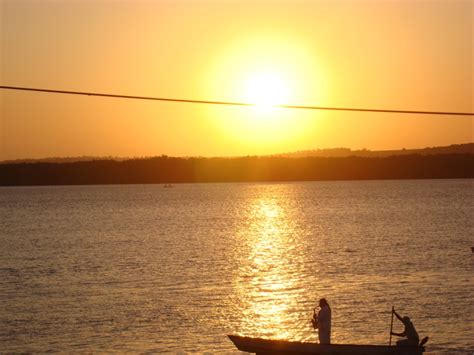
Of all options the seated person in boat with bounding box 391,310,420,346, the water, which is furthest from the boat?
the water

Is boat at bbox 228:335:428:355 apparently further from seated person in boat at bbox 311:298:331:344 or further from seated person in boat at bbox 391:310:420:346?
seated person in boat at bbox 311:298:331:344

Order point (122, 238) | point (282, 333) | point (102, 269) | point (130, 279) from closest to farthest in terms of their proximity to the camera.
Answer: point (282, 333) < point (130, 279) < point (102, 269) < point (122, 238)

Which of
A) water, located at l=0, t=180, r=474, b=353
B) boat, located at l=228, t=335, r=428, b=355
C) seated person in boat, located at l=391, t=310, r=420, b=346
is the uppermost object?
seated person in boat, located at l=391, t=310, r=420, b=346

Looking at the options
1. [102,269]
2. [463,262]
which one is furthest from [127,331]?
[463,262]

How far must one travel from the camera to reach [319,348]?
2597 centimetres

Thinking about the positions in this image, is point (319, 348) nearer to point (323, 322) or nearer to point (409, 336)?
point (323, 322)

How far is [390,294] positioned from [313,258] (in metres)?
22.7

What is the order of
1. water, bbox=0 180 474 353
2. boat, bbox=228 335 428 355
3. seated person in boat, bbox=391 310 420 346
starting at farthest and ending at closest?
water, bbox=0 180 474 353 < seated person in boat, bbox=391 310 420 346 < boat, bbox=228 335 428 355

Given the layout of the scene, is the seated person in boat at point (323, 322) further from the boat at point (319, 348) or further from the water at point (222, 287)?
the water at point (222, 287)

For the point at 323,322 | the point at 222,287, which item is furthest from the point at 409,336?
the point at 222,287

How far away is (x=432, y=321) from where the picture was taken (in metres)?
36.8

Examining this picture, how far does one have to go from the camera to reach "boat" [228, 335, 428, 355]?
25.8 metres

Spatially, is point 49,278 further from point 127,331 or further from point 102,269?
point 127,331

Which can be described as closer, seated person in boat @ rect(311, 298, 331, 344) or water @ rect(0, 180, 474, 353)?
seated person in boat @ rect(311, 298, 331, 344)
